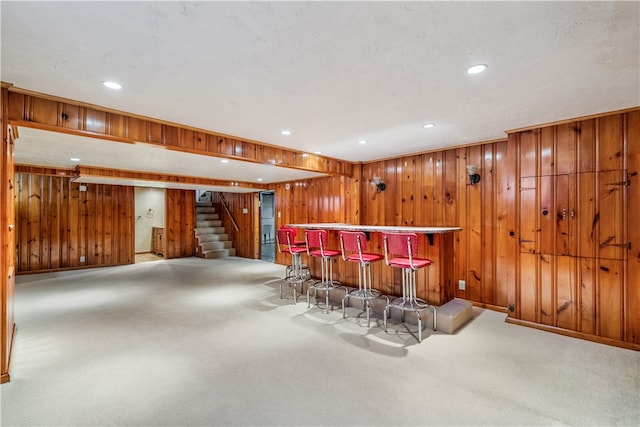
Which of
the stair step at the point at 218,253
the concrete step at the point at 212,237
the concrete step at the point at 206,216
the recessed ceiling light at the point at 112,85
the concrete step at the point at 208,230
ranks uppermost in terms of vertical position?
the recessed ceiling light at the point at 112,85

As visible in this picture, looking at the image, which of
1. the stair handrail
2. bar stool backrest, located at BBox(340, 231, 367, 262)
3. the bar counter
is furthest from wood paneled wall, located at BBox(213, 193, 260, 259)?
bar stool backrest, located at BBox(340, 231, 367, 262)

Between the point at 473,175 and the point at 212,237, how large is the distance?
778 cm

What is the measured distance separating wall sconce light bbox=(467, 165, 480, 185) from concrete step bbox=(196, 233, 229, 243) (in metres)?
7.66

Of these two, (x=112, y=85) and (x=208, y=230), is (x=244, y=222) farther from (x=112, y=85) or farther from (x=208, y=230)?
(x=112, y=85)

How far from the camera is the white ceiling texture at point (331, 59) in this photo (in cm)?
142

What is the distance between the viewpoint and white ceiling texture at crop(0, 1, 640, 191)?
4.67 ft

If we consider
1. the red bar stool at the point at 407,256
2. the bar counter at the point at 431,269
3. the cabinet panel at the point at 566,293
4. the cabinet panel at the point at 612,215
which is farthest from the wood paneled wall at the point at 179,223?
the cabinet panel at the point at 612,215

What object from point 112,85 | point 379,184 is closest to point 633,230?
point 379,184

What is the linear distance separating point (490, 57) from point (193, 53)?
6.08ft

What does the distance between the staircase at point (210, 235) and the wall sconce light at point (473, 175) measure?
23.9 feet

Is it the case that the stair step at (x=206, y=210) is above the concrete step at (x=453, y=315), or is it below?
above

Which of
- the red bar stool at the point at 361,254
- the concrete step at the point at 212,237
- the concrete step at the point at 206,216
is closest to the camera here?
the red bar stool at the point at 361,254

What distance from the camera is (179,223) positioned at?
8.80m

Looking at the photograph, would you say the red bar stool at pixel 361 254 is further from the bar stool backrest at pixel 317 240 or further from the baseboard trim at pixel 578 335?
the baseboard trim at pixel 578 335
